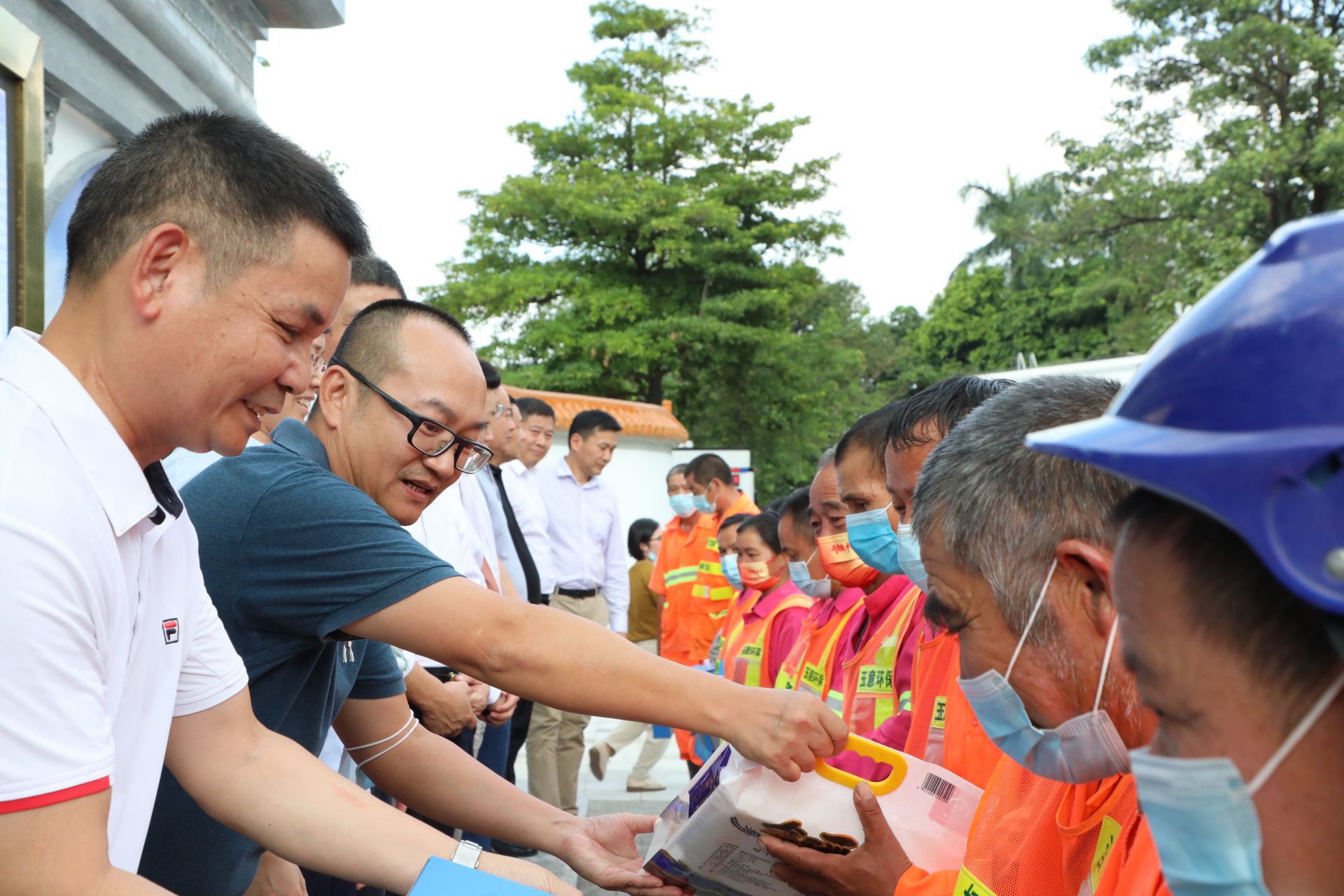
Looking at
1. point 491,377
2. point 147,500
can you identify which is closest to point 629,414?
point 491,377

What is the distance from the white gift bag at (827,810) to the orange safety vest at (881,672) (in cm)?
140

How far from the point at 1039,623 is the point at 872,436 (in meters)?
2.15

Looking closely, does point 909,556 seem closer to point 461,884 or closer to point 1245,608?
point 461,884

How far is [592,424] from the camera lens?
8422mm

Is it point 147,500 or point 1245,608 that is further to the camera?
point 147,500

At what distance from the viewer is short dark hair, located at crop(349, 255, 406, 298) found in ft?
13.5

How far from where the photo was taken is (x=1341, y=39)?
1892 centimetres

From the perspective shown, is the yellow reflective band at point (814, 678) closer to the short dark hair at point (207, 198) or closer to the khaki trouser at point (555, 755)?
the khaki trouser at point (555, 755)

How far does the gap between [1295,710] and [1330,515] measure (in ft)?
0.58

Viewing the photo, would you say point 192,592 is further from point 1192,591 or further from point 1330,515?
point 1330,515

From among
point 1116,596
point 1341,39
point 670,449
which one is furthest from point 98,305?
point 1341,39

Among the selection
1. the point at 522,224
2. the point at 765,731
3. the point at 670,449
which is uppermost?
the point at 522,224

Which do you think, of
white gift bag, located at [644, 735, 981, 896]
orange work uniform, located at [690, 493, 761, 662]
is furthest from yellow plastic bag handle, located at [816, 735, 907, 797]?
orange work uniform, located at [690, 493, 761, 662]

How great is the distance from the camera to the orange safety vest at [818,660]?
4.21m
